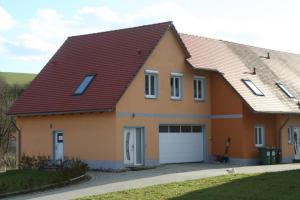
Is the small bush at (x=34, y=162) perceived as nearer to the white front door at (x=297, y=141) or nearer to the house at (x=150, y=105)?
the house at (x=150, y=105)

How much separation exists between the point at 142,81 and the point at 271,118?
29.9 ft

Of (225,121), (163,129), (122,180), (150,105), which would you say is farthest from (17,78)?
(122,180)

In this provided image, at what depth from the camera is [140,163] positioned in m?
29.6

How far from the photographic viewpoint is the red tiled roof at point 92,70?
95.2 ft

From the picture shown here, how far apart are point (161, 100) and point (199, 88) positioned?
141 inches

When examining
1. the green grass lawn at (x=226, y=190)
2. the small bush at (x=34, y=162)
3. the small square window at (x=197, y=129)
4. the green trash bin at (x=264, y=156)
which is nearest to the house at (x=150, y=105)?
the small square window at (x=197, y=129)

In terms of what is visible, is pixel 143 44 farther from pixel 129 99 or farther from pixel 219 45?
pixel 219 45

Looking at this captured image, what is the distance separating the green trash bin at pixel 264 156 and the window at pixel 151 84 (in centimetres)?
682

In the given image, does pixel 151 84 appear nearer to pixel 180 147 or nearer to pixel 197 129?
pixel 180 147

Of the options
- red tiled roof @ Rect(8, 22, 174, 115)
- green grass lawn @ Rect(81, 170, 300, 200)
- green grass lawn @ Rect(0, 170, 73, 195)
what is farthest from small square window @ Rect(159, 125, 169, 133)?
green grass lawn @ Rect(81, 170, 300, 200)

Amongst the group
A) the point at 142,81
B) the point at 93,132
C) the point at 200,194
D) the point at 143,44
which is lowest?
the point at 200,194

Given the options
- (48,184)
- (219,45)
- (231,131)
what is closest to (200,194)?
(48,184)

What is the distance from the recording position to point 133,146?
29391mm

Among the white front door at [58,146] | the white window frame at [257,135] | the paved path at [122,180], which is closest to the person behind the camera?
the paved path at [122,180]
